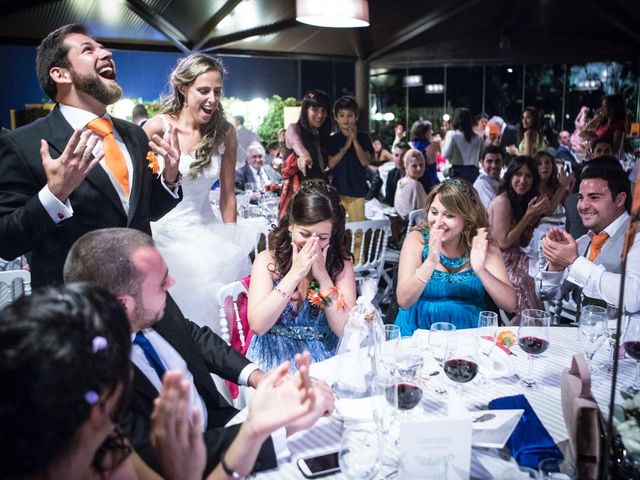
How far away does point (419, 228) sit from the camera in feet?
9.41

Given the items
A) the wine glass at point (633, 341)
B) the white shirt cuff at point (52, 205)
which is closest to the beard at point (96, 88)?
the white shirt cuff at point (52, 205)

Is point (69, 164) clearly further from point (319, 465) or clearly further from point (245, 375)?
point (319, 465)

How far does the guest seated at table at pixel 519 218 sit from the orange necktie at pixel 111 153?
2.43 metres

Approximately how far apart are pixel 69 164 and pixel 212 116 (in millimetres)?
1554

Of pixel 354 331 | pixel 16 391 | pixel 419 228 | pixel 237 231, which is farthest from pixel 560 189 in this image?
pixel 16 391

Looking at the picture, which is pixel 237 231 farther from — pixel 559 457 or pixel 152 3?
pixel 152 3

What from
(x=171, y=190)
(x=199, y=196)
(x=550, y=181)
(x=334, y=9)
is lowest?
(x=550, y=181)

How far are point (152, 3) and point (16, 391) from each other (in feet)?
22.9

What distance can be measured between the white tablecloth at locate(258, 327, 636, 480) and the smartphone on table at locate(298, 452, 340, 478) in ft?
0.07

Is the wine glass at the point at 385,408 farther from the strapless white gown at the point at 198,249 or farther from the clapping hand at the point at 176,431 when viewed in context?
the strapless white gown at the point at 198,249

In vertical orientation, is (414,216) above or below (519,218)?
below

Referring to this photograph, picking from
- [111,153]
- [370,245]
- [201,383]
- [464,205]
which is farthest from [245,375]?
[370,245]

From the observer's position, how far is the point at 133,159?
2.44 meters

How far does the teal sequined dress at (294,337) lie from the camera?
240 cm
